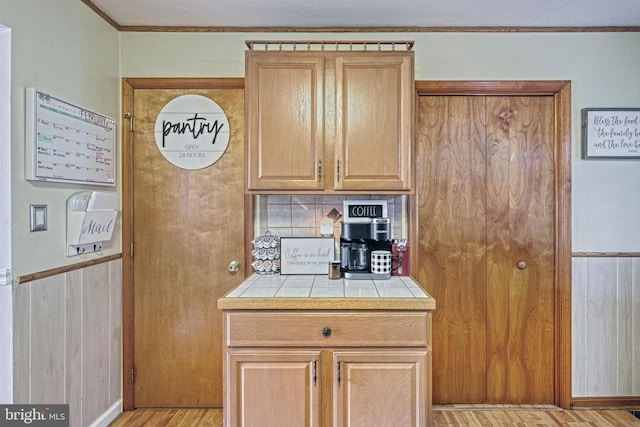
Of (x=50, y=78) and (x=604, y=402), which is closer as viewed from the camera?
(x=50, y=78)

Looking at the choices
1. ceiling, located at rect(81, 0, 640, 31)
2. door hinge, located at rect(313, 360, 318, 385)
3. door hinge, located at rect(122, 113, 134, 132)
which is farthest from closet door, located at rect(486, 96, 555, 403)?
door hinge, located at rect(122, 113, 134, 132)

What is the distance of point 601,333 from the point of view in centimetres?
252

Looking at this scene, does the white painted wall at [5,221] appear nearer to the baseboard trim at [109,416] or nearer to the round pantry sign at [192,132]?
the baseboard trim at [109,416]

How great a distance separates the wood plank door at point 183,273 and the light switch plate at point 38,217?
705 mm

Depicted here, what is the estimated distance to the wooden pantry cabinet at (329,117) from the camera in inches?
82.7

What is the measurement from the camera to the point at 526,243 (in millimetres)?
2572

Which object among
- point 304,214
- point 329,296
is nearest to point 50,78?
point 304,214

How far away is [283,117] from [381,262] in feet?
2.95

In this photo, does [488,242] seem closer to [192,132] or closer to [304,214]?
[304,214]

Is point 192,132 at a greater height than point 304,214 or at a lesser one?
greater

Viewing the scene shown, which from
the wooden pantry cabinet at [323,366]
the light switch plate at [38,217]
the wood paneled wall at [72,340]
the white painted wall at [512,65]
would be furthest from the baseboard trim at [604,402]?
the light switch plate at [38,217]

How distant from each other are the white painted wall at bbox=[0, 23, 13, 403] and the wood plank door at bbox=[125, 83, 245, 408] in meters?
0.89

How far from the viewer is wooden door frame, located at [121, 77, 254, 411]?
2.49 metres

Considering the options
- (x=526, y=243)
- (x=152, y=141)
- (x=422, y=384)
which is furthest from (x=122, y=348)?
(x=526, y=243)
